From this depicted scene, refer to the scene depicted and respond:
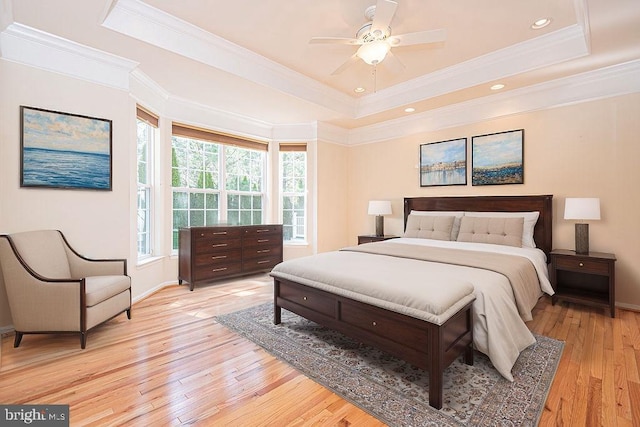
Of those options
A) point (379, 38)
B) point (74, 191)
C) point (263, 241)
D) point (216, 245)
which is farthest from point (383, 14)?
point (263, 241)

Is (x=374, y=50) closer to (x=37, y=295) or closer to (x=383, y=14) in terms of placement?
(x=383, y=14)

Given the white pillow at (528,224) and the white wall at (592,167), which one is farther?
the white pillow at (528,224)

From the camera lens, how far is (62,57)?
9.64 ft

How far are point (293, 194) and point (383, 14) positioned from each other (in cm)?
372

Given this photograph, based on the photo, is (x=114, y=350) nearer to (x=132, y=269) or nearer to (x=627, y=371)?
(x=132, y=269)

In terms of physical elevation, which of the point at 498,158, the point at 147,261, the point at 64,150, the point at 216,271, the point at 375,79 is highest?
the point at 375,79

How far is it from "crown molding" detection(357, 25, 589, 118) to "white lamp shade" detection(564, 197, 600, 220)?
60.1 inches

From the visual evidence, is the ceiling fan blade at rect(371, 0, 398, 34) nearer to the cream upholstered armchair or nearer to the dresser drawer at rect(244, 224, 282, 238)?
the cream upholstered armchair

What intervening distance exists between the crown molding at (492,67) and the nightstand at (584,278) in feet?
6.99

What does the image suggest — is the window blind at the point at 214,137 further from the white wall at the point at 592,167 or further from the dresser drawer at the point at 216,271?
the white wall at the point at 592,167

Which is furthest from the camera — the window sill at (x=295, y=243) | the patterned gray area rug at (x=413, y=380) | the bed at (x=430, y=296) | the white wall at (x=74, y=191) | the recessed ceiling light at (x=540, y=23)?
the window sill at (x=295, y=243)

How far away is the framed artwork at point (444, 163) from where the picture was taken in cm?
452

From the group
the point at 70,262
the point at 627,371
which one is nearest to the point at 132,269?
the point at 70,262

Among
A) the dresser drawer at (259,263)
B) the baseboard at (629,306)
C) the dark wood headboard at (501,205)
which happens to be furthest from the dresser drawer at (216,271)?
the baseboard at (629,306)
